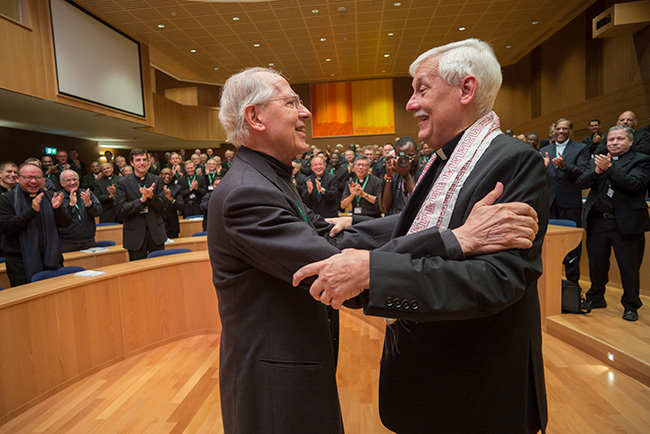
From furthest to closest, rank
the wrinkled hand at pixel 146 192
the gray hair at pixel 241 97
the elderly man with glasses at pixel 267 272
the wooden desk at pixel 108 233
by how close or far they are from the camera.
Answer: the wooden desk at pixel 108 233 < the wrinkled hand at pixel 146 192 < the gray hair at pixel 241 97 < the elderly man with glasses at pixel 267 272

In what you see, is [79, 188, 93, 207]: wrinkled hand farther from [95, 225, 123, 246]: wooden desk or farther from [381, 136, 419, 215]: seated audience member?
[381, 136, 419, 215]: seated audience member

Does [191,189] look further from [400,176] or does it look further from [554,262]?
[554,262]

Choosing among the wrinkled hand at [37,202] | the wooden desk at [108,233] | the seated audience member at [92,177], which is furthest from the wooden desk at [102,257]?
the seated audience member at [92,177]

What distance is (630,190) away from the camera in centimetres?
338

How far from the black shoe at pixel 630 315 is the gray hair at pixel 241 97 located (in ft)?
11.8

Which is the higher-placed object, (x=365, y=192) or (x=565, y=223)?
(x=365, y=192)

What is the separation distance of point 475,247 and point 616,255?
3.58 m

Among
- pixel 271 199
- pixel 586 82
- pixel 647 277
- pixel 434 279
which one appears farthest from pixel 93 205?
pixel 586 82

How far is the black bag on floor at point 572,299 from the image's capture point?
347cm

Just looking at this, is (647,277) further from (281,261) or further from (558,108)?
(558,108)

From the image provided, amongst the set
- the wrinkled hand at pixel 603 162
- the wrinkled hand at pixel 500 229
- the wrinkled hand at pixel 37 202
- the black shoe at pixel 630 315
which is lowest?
the black shoe at pixel 630 315

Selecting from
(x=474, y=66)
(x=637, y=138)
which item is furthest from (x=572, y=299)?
(x=474, y=66)

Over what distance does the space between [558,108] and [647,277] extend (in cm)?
811

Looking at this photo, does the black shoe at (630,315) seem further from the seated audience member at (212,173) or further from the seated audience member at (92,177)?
the seated audience member at (92,177)
